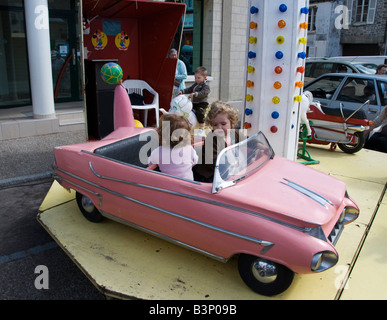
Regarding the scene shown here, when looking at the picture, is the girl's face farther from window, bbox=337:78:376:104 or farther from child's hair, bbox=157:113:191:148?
window, bbox=337:78:376:104

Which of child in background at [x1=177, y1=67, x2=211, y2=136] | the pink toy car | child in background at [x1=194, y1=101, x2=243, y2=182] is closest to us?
the pink toy car

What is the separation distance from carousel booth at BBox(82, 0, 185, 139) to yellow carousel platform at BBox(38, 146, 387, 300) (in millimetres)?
2498

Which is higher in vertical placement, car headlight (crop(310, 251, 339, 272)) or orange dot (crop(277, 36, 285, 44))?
orange dot (crop(277, 36, 285, 44))

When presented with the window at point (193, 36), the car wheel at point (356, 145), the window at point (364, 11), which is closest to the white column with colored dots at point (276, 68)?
the car wheel at point (356, 145)

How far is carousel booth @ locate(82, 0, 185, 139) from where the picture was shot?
627 cm

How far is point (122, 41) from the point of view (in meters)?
7.31

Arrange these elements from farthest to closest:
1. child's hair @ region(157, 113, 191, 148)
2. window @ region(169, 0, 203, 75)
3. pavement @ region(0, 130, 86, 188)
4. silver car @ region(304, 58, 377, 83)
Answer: silver car @ region(304, 58, 377, 83), window @ region(169, 0, 203, 75), pavement @ region(0, 130, 86, 188), child's hair @ region(157, 113, 191, 148)

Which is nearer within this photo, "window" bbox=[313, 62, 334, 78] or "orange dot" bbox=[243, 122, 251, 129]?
"orange dot" bbox=[243, 122, 251, 129]

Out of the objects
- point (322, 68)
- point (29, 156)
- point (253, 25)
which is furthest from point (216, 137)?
point (322, 68)

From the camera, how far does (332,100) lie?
26.2 ft

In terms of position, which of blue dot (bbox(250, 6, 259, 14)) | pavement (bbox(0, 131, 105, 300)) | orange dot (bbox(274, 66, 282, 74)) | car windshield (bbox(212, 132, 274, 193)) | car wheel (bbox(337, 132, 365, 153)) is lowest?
pavement (bbox(0, 131, 105, 300))

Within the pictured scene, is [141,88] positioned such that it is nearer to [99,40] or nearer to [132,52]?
[132,52]

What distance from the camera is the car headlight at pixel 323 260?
96.7 inches

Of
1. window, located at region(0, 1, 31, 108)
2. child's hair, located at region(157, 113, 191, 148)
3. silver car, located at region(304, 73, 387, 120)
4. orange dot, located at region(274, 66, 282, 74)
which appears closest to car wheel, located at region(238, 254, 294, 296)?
child's hair, located at region(157, 113, 191, 148)
